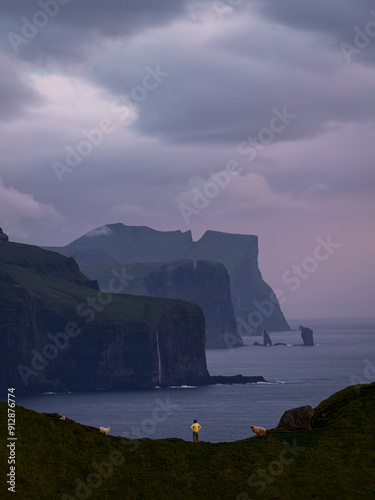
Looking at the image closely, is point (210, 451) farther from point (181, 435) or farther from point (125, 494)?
point (181, 435)

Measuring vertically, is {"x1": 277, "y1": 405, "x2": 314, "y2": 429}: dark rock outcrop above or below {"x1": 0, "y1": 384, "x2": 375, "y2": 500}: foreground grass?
above

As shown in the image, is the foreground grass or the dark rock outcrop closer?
the foreground grass

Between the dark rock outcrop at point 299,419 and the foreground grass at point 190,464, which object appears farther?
the dark rock outcrop at point 299,419

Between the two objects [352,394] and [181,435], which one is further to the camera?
[181,435]

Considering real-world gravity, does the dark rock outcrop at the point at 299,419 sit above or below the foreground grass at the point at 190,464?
above

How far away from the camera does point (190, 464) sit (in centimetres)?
5459

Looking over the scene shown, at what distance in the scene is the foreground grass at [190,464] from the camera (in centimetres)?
5131

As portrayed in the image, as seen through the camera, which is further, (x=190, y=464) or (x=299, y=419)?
(x=299, y=419)

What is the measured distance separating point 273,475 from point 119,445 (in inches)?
458

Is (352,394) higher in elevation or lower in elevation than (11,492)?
higher

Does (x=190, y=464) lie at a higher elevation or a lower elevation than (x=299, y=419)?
lower

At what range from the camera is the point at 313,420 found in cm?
6294

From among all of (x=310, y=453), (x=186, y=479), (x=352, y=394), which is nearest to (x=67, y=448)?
(x=186, y=479)

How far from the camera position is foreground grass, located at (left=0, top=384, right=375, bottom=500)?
51.3 metres
